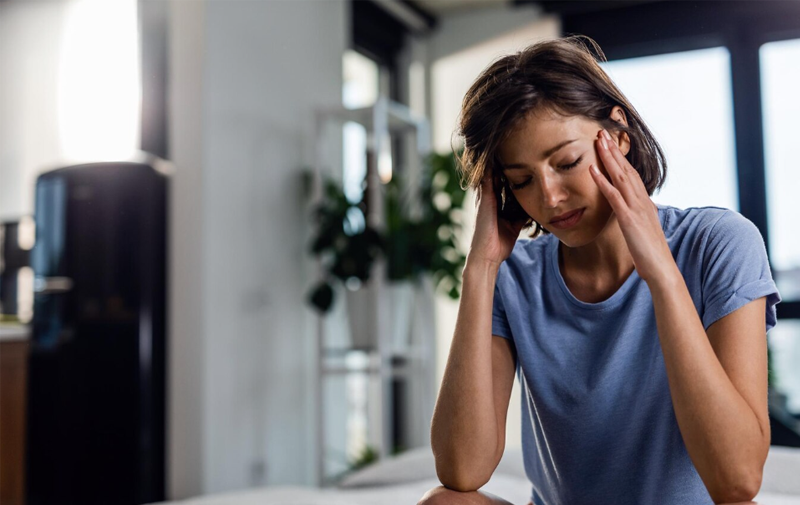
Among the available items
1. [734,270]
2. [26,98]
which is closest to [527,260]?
[734,270]

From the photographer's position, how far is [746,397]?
855mm

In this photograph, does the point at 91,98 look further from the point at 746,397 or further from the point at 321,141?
the point at 746,397

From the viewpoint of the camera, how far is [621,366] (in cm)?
101

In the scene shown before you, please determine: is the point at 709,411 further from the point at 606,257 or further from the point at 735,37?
the point at 735,37

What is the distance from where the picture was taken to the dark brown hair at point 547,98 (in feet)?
3.14

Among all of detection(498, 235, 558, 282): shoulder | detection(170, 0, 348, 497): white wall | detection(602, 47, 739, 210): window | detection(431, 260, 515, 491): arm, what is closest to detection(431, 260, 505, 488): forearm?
detection(431, 260, 515, 491): arm

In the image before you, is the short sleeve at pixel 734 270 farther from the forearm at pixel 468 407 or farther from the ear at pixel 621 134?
the forearm at pixel 468 407

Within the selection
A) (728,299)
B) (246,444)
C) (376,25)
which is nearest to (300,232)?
(246,444)

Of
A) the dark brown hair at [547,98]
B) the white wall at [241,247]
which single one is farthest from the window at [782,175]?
the dark brown hair at [547,98]

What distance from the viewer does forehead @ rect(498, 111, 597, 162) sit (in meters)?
0.95

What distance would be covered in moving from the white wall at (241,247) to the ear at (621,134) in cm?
193

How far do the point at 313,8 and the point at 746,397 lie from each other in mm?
2949

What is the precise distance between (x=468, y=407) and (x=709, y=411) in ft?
1.07

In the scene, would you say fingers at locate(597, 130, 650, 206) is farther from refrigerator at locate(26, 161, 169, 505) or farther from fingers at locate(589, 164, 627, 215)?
refrigerator at locate(26, 161, 169, 505)
